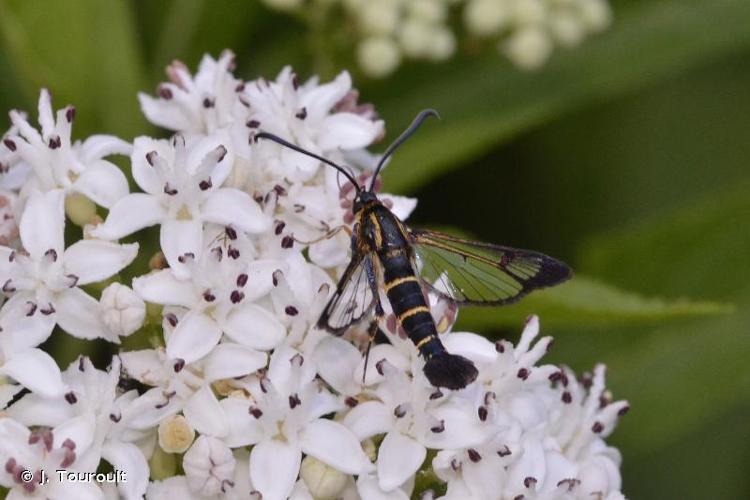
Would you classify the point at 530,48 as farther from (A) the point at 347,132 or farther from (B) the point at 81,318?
(B) the point at 81,318

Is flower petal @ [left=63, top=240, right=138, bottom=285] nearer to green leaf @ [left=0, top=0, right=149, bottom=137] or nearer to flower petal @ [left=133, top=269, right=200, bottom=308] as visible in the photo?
flower petal @ [left=133, top=269, right=200, bottom=308]

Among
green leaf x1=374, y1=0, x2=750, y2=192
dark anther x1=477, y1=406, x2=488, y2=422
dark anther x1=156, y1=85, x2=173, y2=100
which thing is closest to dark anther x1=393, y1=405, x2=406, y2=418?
dark anther x1=477, y1=406, x2=488, y2=422

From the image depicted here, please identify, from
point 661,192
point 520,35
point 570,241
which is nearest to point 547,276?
point 520,35

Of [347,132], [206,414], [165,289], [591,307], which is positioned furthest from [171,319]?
[591,307]

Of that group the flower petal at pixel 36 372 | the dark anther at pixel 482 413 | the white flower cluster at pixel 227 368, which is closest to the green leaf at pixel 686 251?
the white flower cluster at pixel 227 368

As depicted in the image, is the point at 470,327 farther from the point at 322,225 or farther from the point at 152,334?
the point at 152,334
